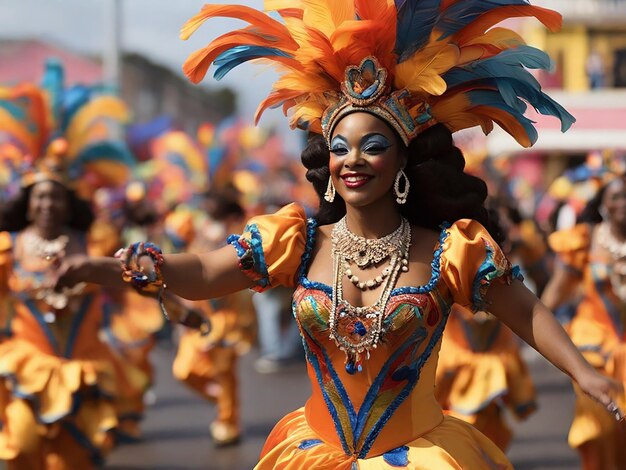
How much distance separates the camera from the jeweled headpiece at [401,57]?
12.6 ft

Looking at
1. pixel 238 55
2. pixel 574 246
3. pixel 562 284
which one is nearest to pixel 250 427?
pixel 562 284

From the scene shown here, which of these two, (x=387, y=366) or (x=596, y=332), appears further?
(x=596, y=332)

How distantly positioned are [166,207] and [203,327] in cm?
958

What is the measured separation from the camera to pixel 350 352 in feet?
12.8

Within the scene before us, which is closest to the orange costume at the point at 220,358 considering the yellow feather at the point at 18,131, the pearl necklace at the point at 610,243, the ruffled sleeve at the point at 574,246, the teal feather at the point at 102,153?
the teal feather at the point at 102,153

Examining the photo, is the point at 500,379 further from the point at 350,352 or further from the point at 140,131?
the point at 140,131

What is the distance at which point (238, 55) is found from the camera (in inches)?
161

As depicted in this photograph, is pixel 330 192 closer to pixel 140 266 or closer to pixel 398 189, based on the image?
pixel 398 189

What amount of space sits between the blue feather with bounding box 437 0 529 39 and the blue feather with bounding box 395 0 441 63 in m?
0.04

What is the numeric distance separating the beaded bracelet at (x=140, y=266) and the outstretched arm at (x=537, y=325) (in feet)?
3.55

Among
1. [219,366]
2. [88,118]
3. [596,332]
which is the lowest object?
[596,332]

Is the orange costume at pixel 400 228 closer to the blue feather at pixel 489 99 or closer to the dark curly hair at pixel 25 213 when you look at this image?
the blue feather at pixel 489 99

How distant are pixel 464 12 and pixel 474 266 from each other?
0.83 m

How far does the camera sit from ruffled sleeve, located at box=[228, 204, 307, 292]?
13.1 feet
